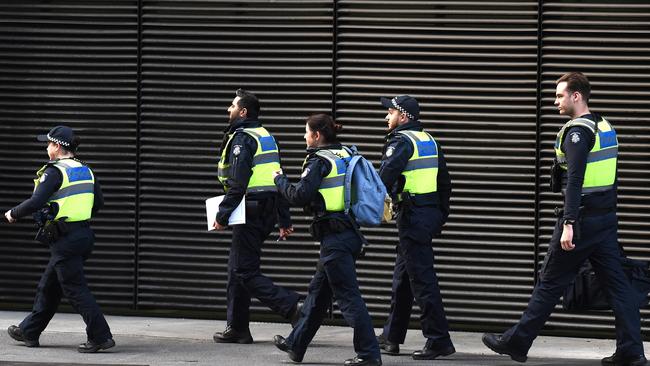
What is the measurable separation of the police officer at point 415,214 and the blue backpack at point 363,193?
34 centimetres

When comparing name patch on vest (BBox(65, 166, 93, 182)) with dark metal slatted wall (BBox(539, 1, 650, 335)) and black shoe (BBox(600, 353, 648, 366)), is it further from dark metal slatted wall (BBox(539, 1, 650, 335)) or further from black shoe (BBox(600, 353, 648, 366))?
black shoe (BBox(600, 353, 648, 366))

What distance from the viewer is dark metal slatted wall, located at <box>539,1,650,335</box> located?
11.6 m

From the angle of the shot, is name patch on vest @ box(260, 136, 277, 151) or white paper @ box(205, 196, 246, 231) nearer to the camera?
white paper @ box(205, 196, 246, 231)

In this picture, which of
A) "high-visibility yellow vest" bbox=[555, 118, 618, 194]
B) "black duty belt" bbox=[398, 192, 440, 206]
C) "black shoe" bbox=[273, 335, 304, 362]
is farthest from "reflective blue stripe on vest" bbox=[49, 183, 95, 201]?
"high-visibility yellow vest" bbox=[555, 118, 618, 194]

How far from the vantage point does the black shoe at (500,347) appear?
10008 mm

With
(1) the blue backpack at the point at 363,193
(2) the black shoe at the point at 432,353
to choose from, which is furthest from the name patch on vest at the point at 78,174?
(2) the black shoe at the point at 432,353

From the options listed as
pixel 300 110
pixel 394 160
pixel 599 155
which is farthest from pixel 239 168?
pixel 599 155

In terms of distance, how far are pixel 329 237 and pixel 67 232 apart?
211cm

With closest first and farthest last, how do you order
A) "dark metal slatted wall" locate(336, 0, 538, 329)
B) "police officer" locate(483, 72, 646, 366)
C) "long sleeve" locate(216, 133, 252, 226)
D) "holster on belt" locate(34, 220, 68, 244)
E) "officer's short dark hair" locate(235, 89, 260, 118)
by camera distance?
1. "police officer" locate(483, 72, 646, 366)
2. "holster on belt" locate(34, 220, 68, 244)
3. "long sleeve" locate(216, 133, 252, 226)
4. "officer's short dark hair" locate(235, 89, 260, 118)
5. "dark metal slatted wall" locate(336, 0, 538, 329)

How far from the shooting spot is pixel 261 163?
11.0 metres

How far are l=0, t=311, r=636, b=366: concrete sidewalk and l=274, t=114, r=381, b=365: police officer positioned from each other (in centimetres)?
45

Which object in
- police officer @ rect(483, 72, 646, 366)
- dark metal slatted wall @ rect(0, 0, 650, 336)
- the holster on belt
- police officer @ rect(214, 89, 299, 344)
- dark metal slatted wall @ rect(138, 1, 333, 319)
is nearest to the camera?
police officer @ rect(483, 72, 646, 366)

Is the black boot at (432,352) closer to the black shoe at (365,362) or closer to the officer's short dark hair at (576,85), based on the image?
the black shoe at (365,362)

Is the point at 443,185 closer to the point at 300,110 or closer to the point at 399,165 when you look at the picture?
the point at 399,165
